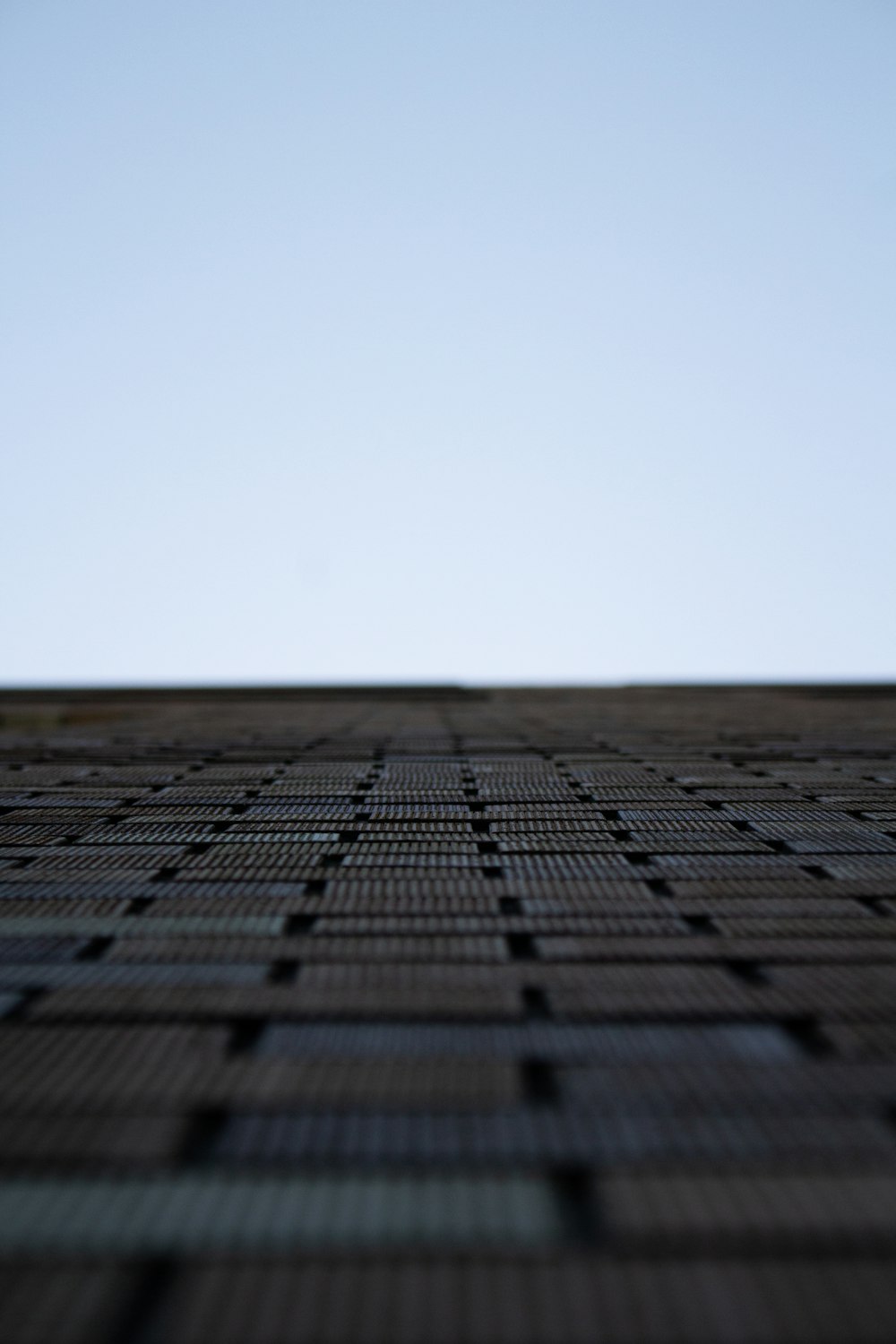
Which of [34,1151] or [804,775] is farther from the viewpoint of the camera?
[804,775]

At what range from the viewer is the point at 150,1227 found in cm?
155

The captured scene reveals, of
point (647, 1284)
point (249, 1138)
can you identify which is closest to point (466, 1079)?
point (249, 1138)

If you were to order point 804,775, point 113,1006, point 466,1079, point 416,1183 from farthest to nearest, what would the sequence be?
1. point 804,775
2. point 113,1006
3. point 466,1079
4. point 416,1183

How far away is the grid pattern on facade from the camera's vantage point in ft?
4.57

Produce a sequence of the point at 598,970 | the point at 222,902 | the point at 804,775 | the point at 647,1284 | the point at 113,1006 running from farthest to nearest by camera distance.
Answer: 1. the point at 804,775
2. the point at 222,902
3. the point at 598,970
4. the point at 113,1006
5. the point at 647,1284

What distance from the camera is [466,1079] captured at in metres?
2.00

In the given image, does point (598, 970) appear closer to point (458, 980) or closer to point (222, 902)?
point (458, 980)

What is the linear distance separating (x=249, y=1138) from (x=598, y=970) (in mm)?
1207

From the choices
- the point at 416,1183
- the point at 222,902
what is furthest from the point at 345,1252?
the point at 222,902

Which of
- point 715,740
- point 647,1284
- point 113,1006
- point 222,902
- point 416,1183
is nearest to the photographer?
point 647,1284

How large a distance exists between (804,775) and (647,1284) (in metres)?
5.22

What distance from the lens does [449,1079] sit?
2002 mm

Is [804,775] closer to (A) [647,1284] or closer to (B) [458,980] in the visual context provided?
(B) [458,980]

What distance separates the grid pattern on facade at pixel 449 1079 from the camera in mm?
1392
